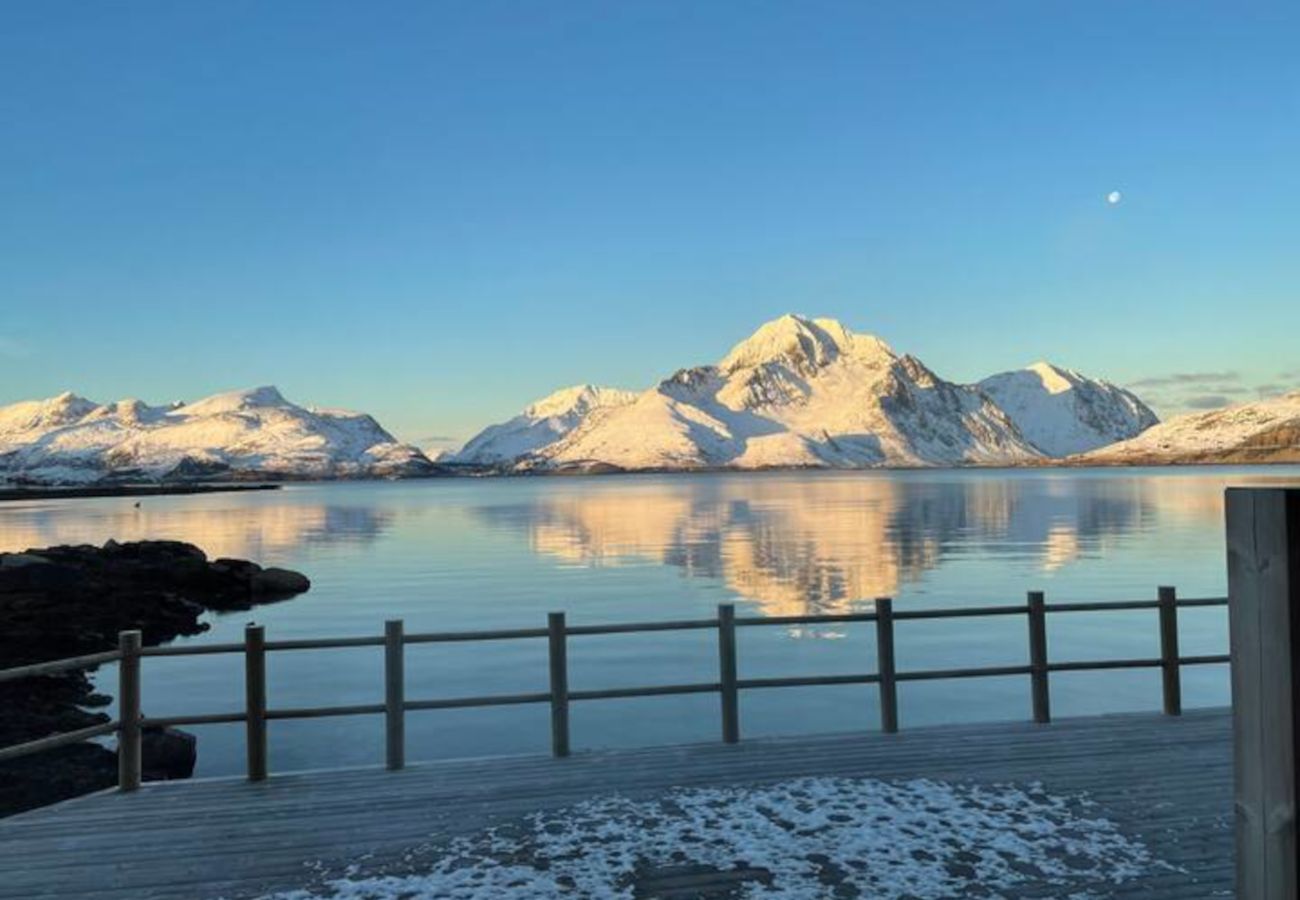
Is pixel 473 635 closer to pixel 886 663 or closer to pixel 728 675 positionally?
pixel 728 675

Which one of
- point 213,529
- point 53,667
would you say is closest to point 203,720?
point 53,667

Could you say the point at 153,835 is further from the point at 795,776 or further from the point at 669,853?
the point at 795,776

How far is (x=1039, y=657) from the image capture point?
1081 cm

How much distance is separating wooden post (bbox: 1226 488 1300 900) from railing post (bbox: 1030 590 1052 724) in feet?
27.4

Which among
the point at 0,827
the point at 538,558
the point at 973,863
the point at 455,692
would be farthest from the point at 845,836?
the point at 538,558

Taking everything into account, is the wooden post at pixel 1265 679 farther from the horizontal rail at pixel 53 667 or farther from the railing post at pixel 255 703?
the horizontal rail at pixel 53 667

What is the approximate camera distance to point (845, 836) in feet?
24.2

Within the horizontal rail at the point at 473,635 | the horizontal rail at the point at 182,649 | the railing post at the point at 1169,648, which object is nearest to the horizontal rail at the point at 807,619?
the horizontal rail at the point at 473,635

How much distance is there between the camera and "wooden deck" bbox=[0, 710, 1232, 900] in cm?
699

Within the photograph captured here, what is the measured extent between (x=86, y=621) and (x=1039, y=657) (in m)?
31.4

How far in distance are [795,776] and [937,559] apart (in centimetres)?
5054

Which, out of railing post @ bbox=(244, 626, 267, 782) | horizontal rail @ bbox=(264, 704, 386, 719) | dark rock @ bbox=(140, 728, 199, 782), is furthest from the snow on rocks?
dark rock @ bbox=(140, 728, 199, 782)

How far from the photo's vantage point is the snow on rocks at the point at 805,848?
6.52 metres

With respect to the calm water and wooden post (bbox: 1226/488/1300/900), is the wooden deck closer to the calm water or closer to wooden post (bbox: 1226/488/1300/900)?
wooden post (bbox: 1226/488/1300/900)
